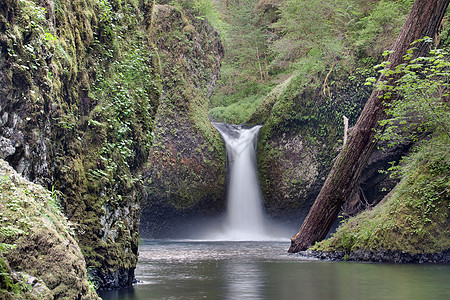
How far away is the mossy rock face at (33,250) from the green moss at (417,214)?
21.7 feet

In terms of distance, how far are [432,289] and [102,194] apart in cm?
426

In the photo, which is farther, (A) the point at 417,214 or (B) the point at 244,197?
(B) the point at 244,197

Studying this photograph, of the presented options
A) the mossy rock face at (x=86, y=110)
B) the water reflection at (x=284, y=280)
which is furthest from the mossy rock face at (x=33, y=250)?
the water reflection at (x=284, y=280)

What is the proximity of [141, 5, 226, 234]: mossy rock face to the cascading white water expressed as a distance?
0.40 metres

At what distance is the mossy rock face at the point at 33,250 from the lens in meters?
2.41

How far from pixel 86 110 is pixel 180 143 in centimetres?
1060

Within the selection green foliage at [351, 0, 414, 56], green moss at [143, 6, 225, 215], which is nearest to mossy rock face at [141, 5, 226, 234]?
green moss at [143, 6, 225, 215]

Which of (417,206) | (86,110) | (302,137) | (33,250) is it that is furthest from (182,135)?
(33,250)

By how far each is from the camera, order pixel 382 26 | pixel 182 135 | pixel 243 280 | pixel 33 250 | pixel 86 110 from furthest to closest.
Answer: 1. pixel 182 135
2. pixel 382 26
3. pixel 243 280
4. pixel 86 110
5. pixel 33 250

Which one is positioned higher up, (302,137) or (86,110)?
(302,137)

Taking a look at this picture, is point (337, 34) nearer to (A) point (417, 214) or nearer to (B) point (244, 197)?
(B) point (244, 197)

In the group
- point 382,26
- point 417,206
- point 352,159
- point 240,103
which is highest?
point 382,26

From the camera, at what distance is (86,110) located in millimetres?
5141

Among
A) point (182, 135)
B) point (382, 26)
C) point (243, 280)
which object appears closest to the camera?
point (243, 280)
